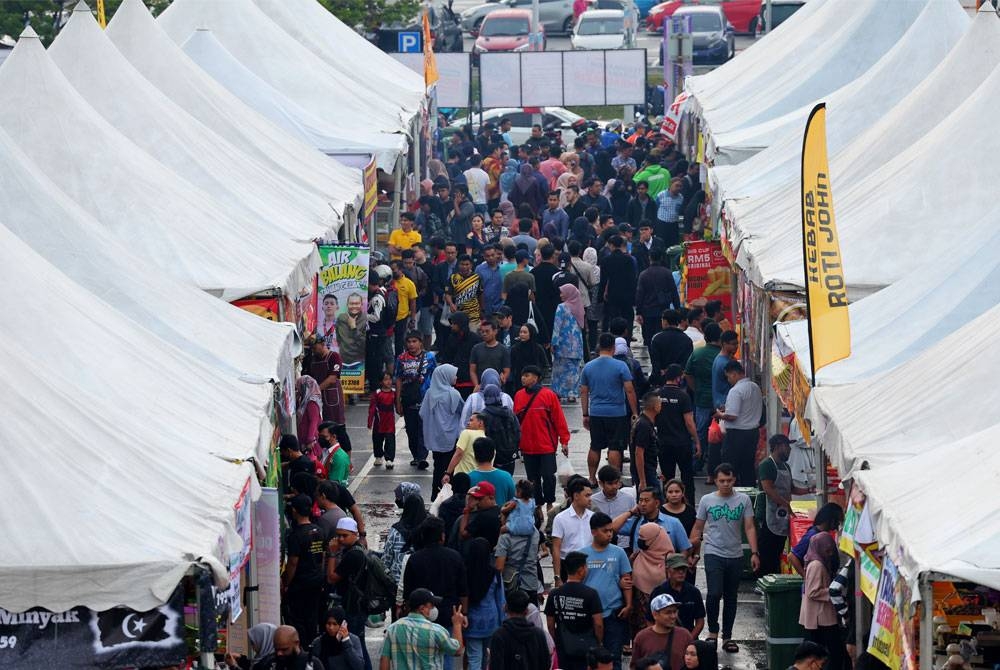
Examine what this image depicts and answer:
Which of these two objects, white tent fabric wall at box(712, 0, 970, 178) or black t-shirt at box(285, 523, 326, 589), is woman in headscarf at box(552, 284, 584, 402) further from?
black t-shirt at box(285, 523, 326, 589)

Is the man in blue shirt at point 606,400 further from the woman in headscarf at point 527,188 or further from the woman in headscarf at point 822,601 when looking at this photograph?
the woman in headscarf at point 527,188

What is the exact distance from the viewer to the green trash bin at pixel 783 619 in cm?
1186

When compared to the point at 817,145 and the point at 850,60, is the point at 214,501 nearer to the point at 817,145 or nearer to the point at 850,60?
the point at 817,145

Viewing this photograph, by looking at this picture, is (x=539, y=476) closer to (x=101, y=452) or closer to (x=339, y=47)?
(x=101, y=452)

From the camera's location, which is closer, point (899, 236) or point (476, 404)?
point (899, 236)

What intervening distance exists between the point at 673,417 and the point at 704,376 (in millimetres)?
1420

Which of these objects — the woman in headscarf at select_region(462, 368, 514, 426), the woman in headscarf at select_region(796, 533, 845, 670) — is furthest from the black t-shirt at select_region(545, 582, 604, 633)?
the woman in headscarf at select_region(462, 368, 514, 426)

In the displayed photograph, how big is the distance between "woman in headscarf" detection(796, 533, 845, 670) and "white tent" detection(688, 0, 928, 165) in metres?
10.1

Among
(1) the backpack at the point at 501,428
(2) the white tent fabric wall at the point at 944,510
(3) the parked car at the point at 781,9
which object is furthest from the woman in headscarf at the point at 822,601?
(3) the parked car at the point at 781,9

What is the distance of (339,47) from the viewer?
2822 cm

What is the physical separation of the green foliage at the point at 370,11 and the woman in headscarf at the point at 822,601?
1240 inches

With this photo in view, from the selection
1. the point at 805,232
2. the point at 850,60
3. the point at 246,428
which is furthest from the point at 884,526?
the point at 850,60

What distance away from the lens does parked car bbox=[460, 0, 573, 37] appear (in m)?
54.4

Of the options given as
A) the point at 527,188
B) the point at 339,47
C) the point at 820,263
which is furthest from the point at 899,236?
the point at 339,47
